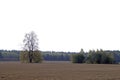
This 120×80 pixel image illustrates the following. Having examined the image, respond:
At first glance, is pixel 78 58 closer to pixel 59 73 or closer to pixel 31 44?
pixel 31 44

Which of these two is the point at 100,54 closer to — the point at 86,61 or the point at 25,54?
the point at 86,61

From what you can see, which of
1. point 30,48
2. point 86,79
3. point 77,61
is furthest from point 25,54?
point 86,79

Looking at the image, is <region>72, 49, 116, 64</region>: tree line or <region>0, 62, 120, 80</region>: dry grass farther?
<region>72, 49, 116, 64</region>: tree line

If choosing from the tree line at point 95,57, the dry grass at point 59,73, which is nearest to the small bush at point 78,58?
the tree line at point 95,57

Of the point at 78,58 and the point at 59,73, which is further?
the point at 78,58

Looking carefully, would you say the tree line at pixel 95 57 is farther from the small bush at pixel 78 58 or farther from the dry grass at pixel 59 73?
the dry grass at pixel 59 73

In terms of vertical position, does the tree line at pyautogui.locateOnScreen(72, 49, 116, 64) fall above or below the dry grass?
above

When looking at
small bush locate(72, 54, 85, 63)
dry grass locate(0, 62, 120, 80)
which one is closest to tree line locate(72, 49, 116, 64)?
small bush locate(72, 54, 85, 63)

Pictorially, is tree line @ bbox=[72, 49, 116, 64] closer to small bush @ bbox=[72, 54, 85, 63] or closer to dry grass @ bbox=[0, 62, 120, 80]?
small bush @ bbox=[72, 54, 85, 63]

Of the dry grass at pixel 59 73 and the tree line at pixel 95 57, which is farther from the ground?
the tree line at pixel 95 57

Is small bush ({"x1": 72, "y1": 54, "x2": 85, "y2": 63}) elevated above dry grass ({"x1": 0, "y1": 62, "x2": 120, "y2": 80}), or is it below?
above

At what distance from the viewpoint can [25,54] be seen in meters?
108

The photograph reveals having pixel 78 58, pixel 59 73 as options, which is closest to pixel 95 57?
pixel 78 58

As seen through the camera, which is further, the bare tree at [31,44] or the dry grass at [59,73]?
the bare tree at [31,44]
